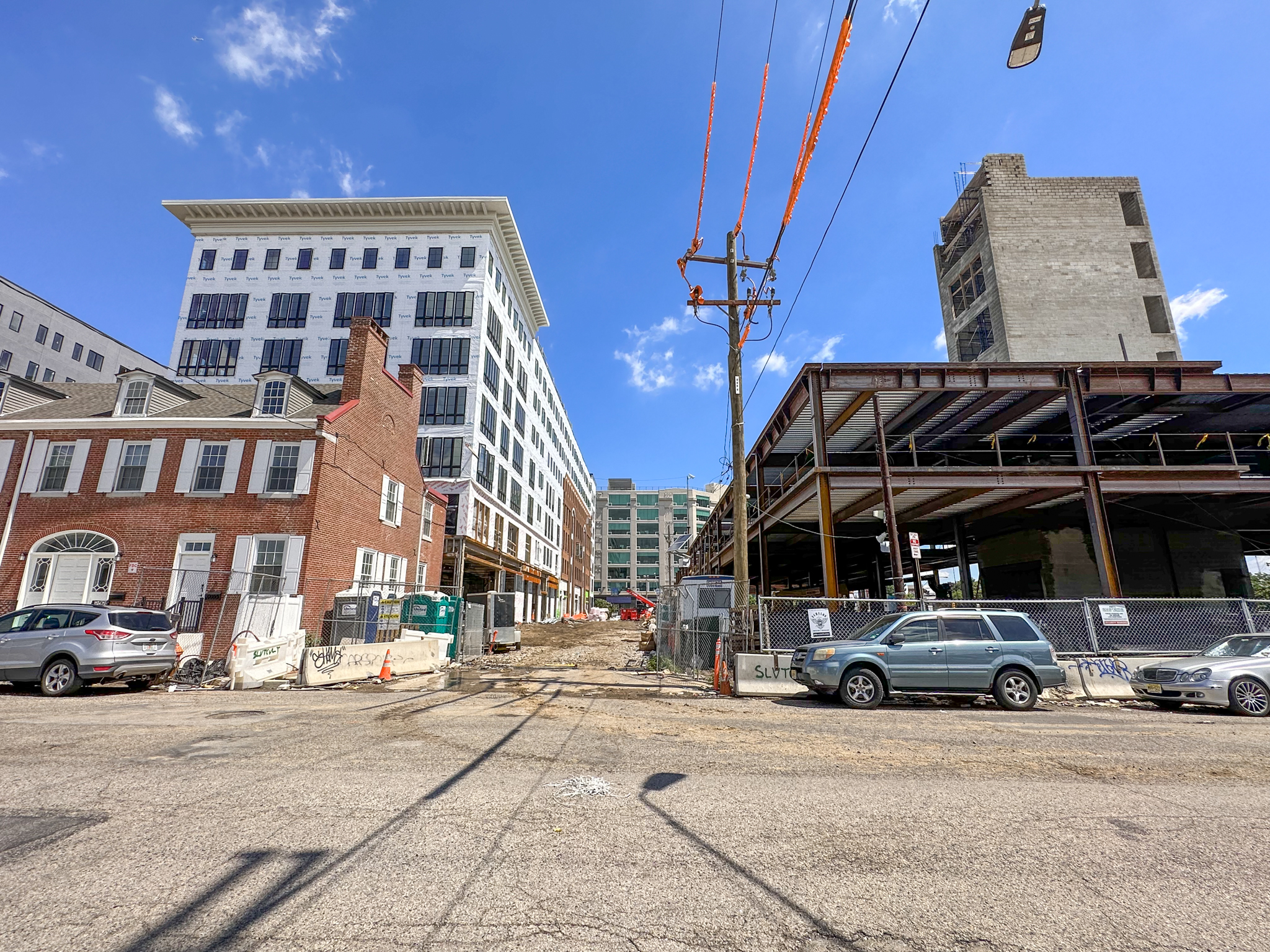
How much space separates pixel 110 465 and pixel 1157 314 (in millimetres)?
57806

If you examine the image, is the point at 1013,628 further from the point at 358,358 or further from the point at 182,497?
the point at 182,497

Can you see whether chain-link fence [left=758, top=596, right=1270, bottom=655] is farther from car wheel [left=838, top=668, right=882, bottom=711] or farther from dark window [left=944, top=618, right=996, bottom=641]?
car wheel [left=838, top=668, right=882, bottom=711]

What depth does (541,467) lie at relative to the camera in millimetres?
55938

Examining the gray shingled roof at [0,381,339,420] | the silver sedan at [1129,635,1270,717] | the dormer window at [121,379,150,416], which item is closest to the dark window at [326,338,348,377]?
the gray shingled roof at [0,381,339,420]

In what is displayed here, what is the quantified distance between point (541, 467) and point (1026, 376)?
141ft

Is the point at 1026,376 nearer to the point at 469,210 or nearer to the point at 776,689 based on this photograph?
the point at 776,689

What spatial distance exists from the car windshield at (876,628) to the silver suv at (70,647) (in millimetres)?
14617

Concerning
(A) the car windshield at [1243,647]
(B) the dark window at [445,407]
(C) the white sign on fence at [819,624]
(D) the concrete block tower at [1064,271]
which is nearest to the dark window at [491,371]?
(B) the dark window at [445,407]

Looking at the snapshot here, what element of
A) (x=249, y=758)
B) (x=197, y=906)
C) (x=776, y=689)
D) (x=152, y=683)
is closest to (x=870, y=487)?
(x=776, y=689)

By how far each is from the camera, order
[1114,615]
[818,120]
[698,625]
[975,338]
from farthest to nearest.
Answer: [975,338] → [698,625] → [1114,615] → [818,120]

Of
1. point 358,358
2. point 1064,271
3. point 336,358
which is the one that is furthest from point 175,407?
point 1064,271

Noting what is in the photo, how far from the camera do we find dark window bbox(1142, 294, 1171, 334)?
1559 inches

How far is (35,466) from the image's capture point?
1998cm

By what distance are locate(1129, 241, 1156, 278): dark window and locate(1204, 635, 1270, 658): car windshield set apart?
40597mm
